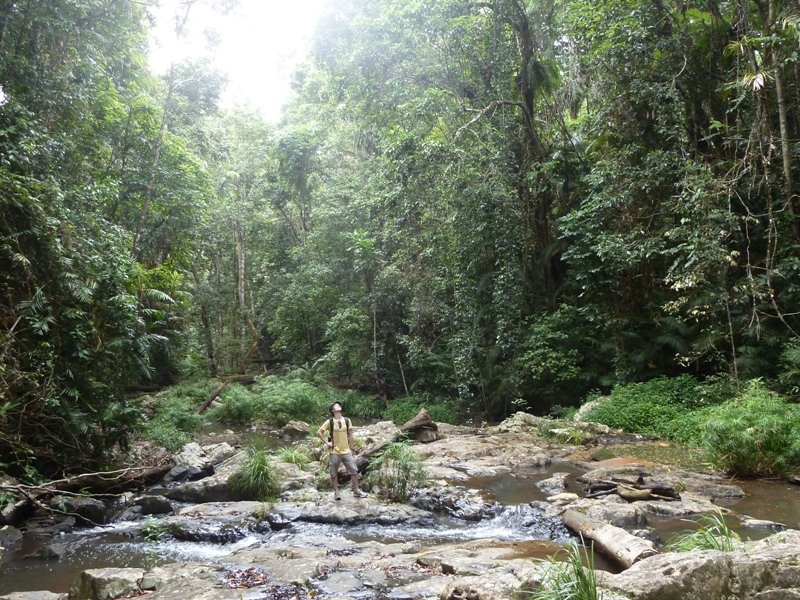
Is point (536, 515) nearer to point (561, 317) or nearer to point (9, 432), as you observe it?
point (9, 432)

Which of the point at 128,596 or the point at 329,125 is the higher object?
the point at 329,125

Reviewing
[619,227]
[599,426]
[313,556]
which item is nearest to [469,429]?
[599,426]

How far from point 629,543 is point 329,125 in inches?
1038

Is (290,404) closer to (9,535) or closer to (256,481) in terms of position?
(256,481)

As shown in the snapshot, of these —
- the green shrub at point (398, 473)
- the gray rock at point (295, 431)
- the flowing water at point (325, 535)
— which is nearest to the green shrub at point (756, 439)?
the flowing water at point (325, 535)

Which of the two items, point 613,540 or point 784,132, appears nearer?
point 613,540

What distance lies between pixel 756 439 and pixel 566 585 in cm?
701

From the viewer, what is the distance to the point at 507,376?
59.9ft

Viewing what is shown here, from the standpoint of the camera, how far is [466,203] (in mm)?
17109

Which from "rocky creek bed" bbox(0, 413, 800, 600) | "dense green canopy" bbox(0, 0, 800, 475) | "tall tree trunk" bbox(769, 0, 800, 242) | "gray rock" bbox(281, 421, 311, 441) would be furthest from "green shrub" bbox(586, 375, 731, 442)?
"gray rock" bbox(281, 421, 311, 441)

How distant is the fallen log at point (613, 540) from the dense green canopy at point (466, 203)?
23.8 feet

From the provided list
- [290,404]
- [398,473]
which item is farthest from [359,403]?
[398,473]

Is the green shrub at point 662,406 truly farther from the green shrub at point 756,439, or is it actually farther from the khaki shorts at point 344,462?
the khaki shorts at point 344,462

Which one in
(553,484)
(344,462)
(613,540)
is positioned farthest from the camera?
(553,484)
